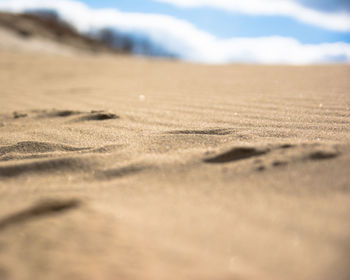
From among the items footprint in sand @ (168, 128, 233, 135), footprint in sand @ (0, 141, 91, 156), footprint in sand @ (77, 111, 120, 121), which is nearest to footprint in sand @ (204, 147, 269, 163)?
footprint in sand @ (168, 128, 233, 135)

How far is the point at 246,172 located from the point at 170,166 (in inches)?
11.2

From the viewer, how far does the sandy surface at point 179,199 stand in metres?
0.76

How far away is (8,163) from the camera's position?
1.38 meters

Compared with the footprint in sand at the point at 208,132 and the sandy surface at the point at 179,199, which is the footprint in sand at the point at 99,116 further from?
the footprint in sand at the point at 208,132

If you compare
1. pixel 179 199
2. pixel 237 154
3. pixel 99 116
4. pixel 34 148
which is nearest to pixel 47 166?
pixel 34 148

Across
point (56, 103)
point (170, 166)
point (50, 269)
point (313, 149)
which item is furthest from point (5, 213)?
point (56, 103)

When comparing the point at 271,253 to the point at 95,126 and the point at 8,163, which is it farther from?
the point at 95,126

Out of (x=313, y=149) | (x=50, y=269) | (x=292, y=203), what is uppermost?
(x=313, y=149)

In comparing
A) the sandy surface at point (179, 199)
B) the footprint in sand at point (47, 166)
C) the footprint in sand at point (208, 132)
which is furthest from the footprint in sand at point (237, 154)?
the footprint in sand at point (47, 166)

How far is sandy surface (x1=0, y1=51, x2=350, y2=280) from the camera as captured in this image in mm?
765

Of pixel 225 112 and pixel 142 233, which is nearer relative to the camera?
pixel 142 233

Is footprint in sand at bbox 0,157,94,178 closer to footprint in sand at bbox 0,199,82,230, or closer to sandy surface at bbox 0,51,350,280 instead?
sandy surface at bbox 0,51,350,280

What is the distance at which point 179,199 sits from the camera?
1.05 meters

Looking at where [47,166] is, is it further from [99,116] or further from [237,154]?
[99,116]
